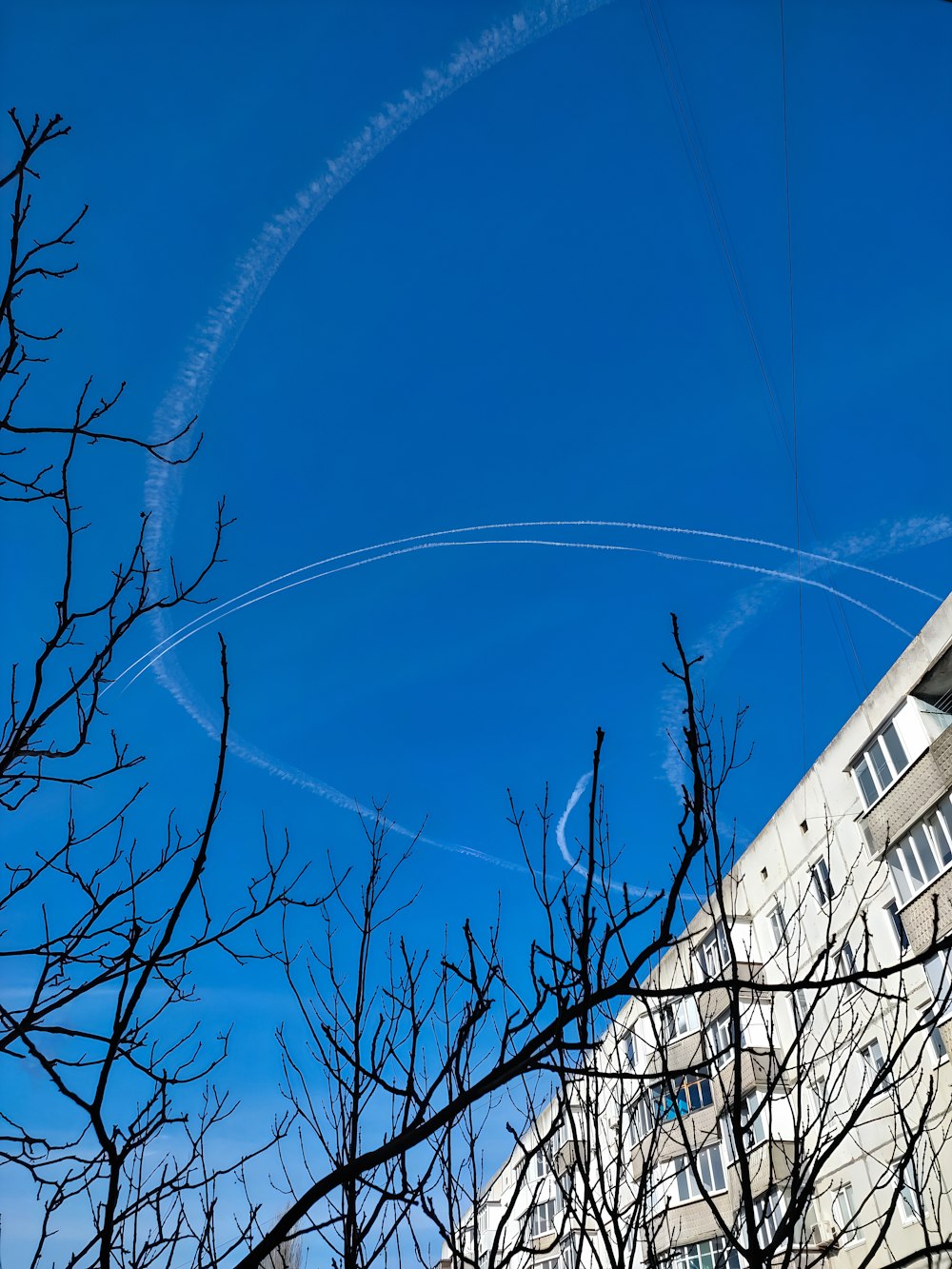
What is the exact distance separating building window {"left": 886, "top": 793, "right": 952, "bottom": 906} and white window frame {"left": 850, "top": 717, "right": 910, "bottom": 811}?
124cm

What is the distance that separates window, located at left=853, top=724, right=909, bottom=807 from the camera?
2044cm

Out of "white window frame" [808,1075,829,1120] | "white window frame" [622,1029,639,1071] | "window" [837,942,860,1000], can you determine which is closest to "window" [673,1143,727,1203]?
"white window frame" [622,1029,639,1071]

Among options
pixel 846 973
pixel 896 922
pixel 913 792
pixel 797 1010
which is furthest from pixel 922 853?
pixel 797 1010

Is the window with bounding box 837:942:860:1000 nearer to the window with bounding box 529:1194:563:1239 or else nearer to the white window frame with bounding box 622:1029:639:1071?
the white window frame with bounding box 622:1029:639:1071

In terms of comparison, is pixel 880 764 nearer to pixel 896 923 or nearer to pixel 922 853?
→ pixel 922 853

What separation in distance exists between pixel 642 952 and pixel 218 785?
1.01 meters

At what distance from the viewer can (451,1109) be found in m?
1.44

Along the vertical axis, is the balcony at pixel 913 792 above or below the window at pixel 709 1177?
above

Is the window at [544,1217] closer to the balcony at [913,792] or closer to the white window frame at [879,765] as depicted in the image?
the white window frame at [879,765]

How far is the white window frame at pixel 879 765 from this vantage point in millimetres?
20406

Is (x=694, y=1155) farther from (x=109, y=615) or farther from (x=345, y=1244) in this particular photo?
(x=109, y=615)

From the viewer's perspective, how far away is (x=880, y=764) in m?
21.2

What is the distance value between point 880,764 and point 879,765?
0.04 meters

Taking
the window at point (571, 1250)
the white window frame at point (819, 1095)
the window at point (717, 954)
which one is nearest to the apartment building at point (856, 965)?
the white window frame at point (819, 1095)
